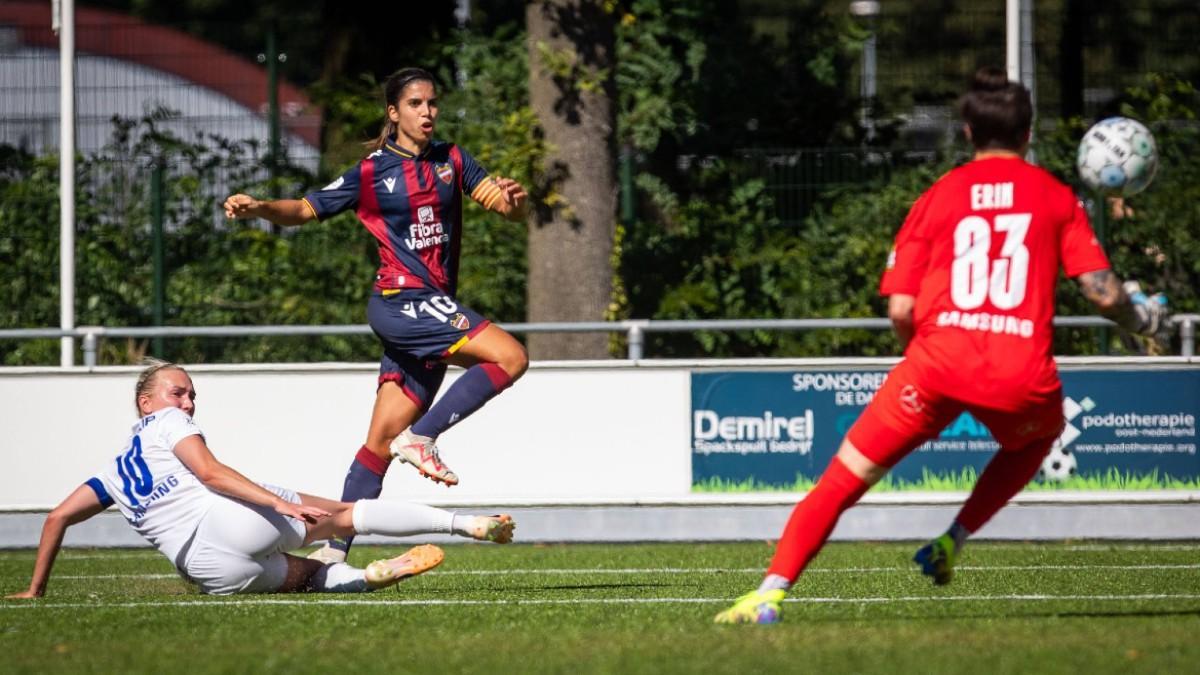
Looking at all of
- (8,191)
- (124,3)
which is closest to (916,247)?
(8,191)

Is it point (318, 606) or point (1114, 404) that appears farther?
point (1114, 404)

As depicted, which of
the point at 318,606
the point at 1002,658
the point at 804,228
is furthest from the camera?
the point at 804,228

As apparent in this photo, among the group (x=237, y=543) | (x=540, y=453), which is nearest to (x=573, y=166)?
(x=540, y=453)

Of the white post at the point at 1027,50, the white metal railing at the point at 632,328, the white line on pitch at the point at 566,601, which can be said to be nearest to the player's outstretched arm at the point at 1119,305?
the white line on pitch at the point at 566,601

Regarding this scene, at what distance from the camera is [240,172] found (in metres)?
16.2

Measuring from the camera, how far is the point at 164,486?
770 centimetres

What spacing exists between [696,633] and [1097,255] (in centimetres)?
188

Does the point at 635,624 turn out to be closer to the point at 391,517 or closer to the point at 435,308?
the point at 391,517

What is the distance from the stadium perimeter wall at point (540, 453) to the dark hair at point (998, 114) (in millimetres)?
6092

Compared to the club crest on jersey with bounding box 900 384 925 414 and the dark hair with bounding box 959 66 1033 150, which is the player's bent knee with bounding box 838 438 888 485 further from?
the dark hair with bounding box 959 66 1033 150

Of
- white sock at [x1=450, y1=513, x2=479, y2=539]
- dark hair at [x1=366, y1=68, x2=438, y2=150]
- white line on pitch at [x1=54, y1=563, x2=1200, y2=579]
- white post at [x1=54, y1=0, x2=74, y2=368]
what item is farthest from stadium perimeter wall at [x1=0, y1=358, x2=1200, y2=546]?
white sock at [x1=450, y1=513, x2=479, y2=539]

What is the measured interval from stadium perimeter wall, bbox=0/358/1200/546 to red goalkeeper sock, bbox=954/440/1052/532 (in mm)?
5744

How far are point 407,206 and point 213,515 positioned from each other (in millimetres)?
1785

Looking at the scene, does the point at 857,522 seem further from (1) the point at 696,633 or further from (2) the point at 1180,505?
(1) the point at 696,633
